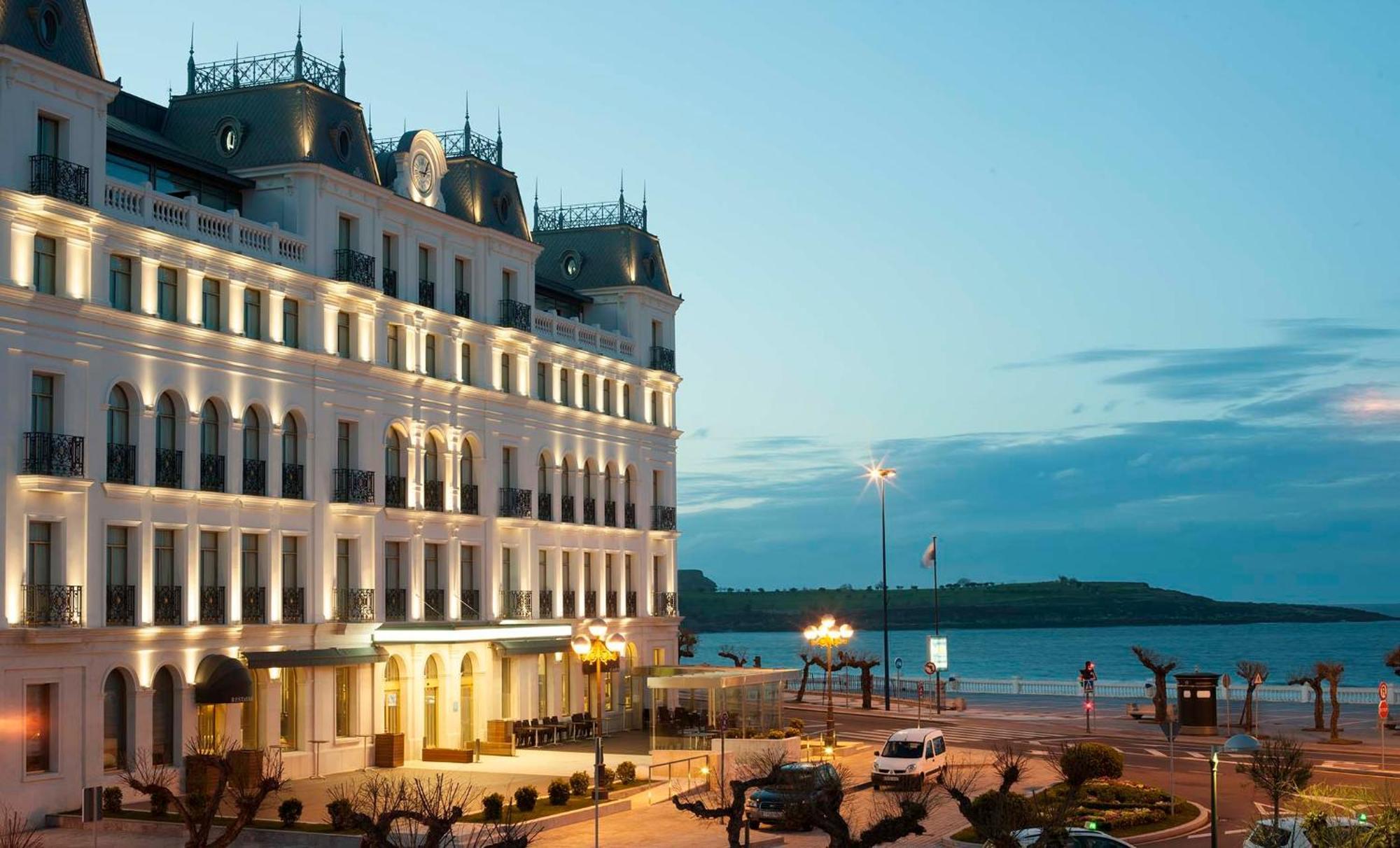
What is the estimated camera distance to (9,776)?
3934 centimetres

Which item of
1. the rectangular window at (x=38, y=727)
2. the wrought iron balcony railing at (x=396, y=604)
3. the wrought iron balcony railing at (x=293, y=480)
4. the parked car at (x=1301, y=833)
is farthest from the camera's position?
the wrought iron balcony railing at (x=396, y=604)

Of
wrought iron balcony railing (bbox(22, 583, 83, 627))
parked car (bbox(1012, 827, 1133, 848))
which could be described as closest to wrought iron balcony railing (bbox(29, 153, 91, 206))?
wrought iron balcony railing (bbox(22, 583, 83, 627))

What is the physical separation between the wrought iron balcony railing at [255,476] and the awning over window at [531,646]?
12345 millimetres

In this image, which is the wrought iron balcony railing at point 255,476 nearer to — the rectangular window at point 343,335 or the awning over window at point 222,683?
the rectangular window at point 343,335

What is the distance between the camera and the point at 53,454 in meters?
41.2

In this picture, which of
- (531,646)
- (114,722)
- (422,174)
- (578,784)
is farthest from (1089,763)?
(422,174)

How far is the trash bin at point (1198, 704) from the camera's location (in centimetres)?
6794

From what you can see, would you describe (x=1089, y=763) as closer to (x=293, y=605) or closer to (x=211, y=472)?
(x=293, y=605)

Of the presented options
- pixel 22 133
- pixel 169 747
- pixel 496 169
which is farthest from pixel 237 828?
pixel 496 169

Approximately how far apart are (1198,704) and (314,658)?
36.2 metres

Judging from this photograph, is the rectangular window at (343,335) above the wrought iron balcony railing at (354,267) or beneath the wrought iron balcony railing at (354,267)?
beneath

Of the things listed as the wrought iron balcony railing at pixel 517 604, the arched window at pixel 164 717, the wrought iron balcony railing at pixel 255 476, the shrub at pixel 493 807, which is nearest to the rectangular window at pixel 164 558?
the arched window at pixel 164 717

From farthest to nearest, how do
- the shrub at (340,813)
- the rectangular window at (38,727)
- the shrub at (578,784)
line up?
the shrub at (578,784) < the rectangular window at (38,727) < the shrub at (340,813)

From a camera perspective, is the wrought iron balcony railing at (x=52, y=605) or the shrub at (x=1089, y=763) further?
the shrub at (x=1089, y=763)
